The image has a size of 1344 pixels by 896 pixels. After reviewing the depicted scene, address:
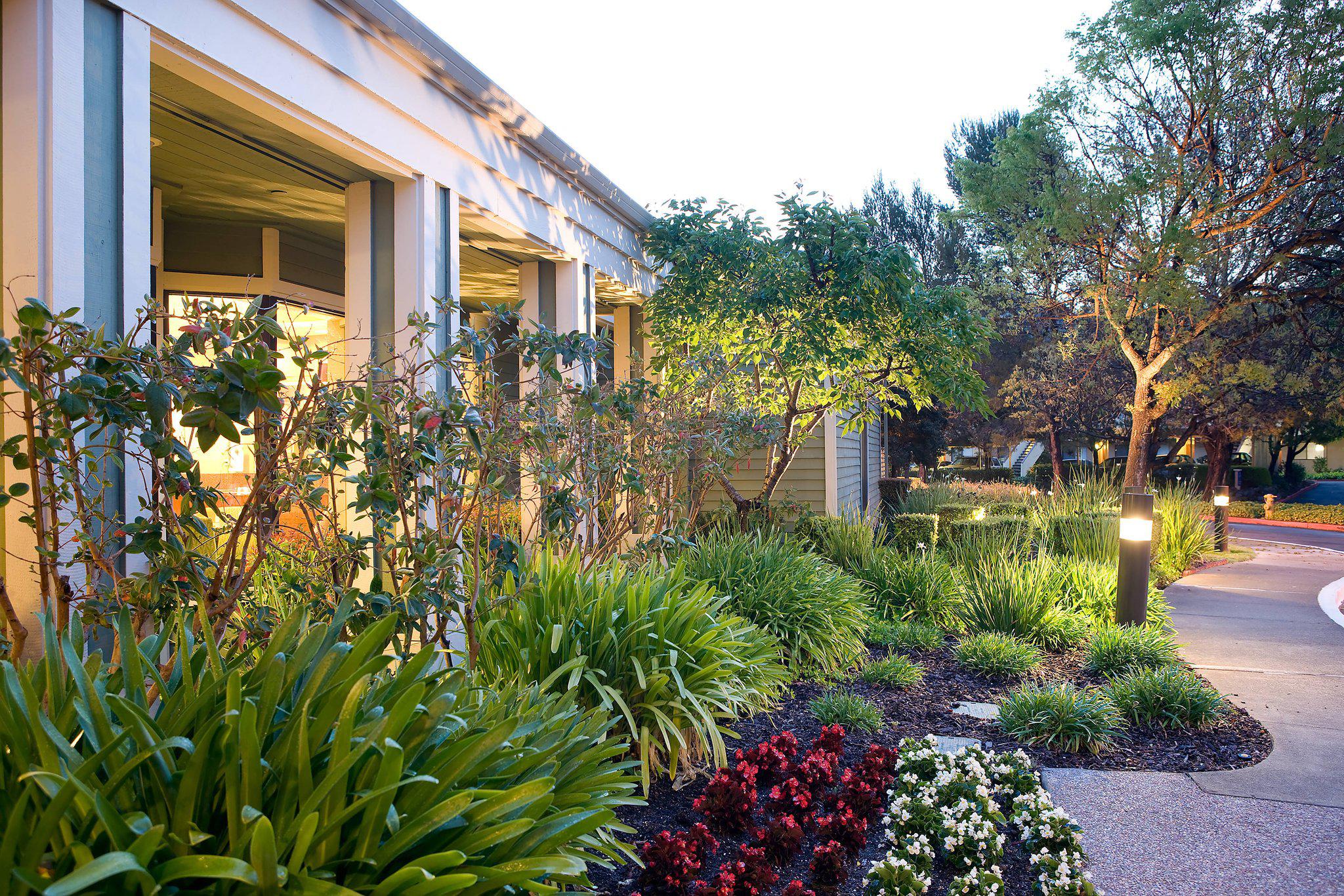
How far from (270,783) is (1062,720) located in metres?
3.72

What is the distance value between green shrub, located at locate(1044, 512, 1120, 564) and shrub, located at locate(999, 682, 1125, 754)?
12.6ft

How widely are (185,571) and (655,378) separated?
6579 millimetres

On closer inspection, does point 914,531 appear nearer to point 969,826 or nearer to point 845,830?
point 969,826

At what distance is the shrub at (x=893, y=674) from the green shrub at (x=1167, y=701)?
1.05 metres

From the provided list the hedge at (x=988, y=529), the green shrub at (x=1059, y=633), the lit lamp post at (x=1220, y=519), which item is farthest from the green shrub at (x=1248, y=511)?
the green shrub at (x=1059, y=633)

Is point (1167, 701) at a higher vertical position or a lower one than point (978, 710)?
higher

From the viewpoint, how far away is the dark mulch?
2842 mm

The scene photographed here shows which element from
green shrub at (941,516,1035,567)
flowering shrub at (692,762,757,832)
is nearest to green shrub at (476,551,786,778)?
flowering shrub at (692,762,757,832)

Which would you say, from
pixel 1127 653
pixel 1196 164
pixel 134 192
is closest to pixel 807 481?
pixel 1127 653

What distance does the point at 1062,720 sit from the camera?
13.4 feet

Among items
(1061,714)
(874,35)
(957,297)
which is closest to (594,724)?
(1061,714)

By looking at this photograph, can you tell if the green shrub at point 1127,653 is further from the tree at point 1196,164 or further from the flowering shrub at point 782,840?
the tree at point 1196,164

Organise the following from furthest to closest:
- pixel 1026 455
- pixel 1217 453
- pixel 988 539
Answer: pixel 1026 455
pixel 1217 453
pixel 988 539

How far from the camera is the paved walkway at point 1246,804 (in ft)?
9.11
